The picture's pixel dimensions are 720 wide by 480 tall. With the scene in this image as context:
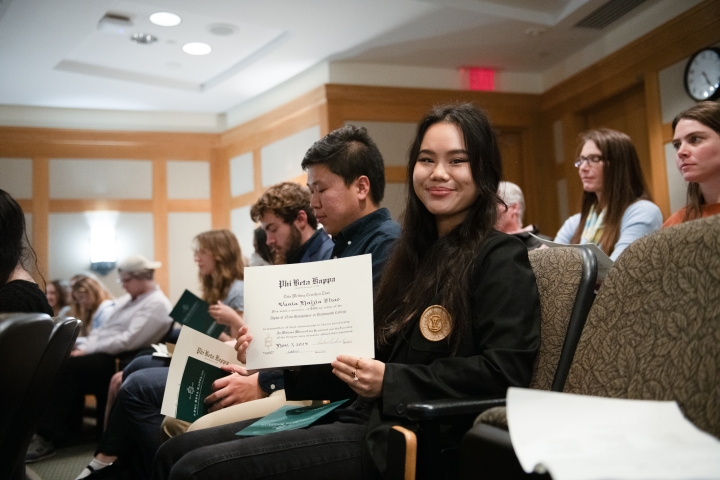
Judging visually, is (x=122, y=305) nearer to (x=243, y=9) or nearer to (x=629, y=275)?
(x=243, y=9)

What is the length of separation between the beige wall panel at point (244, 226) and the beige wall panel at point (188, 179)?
469mm

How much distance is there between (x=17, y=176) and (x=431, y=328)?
6.66 m

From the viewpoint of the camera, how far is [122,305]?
453cm

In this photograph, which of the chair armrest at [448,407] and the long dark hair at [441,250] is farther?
the long dark hair at [441,250]

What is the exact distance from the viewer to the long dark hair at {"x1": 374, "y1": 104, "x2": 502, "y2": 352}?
1.41 meters

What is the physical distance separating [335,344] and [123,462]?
2.00m

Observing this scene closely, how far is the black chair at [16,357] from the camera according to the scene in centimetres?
116

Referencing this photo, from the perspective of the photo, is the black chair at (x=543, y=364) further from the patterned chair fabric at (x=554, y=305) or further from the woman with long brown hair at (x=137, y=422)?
the woman with long brown hair at (x=137, y=422)

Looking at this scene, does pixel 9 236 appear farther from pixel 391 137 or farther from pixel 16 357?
pixel 391 137

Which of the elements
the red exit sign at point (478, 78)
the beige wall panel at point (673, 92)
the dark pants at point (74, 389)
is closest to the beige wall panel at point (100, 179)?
the dark pants at point (74, 389)

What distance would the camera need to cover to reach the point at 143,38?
5.34m

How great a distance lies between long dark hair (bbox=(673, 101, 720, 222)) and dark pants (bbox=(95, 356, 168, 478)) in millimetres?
2289

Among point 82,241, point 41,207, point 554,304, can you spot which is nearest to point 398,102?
point 82,241

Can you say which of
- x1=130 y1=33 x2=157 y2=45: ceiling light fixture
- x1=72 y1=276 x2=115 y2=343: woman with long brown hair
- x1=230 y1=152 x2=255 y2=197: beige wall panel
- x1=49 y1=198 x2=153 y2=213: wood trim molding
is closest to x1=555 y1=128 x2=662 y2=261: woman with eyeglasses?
x1=130 y1=33 x2=157 y2=45: ceiling light fixture
